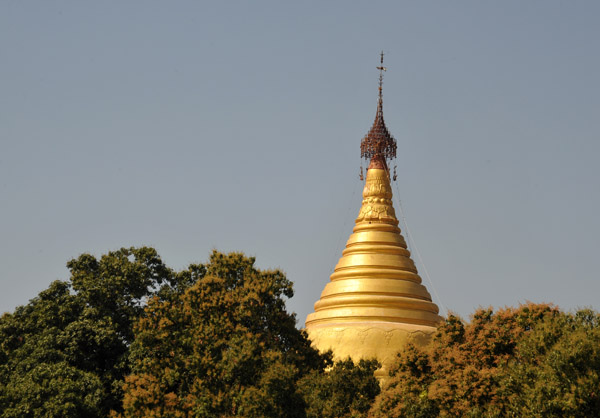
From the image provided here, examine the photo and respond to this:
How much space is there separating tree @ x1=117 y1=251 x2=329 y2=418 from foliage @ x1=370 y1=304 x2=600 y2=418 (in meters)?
3.60

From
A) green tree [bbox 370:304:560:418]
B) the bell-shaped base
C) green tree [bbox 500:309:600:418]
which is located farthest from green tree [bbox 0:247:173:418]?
green tree [bbox 500:309:600:418]

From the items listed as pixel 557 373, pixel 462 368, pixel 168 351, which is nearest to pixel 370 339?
pixel 168 351

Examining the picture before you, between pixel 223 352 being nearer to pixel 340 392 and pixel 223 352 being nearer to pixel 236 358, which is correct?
pixel 236 358

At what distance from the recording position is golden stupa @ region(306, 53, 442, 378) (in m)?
43.8

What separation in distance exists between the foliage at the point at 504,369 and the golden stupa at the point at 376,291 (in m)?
10.6

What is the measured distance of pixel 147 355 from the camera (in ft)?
125

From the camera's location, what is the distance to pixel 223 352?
34156mm

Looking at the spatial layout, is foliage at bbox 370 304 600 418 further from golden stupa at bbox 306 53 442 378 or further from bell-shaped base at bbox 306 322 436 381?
golden stupa at bbox 306 53 442 378

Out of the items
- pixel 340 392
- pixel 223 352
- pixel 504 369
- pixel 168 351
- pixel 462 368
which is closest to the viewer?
pixel 504 369

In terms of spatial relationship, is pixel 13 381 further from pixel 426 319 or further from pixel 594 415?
pixel 594 415

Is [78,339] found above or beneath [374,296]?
beneath

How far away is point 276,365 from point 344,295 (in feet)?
51.3

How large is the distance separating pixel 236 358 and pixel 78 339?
891cm

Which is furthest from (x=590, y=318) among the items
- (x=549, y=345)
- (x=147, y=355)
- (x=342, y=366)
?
(x=147, y=355)
